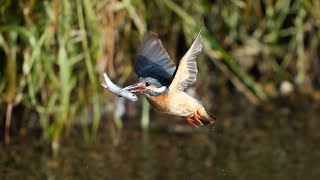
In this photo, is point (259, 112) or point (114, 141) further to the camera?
point (259, 112)

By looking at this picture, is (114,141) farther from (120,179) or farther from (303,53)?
(303,53)

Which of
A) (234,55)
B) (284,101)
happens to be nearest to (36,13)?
(234,55)

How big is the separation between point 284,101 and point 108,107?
166 cm

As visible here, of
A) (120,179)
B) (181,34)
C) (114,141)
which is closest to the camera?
(120,179)

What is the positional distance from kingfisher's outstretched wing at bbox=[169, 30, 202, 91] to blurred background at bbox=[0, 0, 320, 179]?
1.57 m

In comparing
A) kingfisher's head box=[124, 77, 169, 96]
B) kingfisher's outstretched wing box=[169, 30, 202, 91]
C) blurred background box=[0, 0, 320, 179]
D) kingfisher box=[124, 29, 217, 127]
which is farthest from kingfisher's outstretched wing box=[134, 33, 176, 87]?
blurred background box=[0, 0, 320, 179]

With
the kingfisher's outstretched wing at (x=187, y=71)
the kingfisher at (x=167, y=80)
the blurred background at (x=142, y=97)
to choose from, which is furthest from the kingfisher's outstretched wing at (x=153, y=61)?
the blurred background at (x=142, y=97)

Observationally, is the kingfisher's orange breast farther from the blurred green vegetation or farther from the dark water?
the blurred green vegetation

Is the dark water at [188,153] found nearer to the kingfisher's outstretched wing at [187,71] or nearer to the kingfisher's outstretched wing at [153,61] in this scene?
the kingfisher's outstretched wing at [153,61]

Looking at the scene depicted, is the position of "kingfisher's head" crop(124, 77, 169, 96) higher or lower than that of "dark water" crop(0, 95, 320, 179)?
higher

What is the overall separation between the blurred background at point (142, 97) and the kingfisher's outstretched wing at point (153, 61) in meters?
1.42

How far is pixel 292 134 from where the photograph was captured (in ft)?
21.8

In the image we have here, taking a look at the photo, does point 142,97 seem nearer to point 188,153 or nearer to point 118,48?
point 118,48

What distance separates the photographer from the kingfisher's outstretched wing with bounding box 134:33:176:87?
172 inches
